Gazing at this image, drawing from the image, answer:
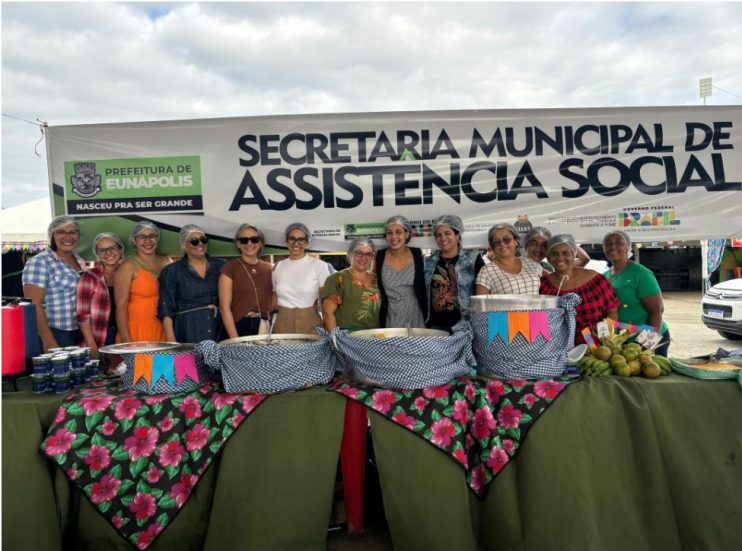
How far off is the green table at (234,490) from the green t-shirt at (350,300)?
2.72 feet

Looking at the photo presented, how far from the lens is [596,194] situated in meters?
3.28

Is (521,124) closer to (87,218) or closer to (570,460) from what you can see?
(570,460)

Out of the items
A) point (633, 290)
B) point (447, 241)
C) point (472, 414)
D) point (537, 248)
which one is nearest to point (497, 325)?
point (472, 414)

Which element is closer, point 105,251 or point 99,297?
point 99,297

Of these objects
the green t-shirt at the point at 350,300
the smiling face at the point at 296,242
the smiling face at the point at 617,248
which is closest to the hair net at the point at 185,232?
the smiling face at the point at 296,242

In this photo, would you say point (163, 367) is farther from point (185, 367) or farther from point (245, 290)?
point (245, 290)

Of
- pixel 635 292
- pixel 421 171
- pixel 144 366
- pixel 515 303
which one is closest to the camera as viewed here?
pixel 144 366

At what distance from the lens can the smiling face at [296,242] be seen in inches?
120

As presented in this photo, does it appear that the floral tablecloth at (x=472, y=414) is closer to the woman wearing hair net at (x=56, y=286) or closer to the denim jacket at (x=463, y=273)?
the denim jacket at (x=463, y=273)

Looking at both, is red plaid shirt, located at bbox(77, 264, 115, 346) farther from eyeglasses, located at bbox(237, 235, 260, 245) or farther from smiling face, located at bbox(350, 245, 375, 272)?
smiling face, located at bbox(350, 245, 375, 272)

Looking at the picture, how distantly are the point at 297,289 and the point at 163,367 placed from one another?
1087 millimetres

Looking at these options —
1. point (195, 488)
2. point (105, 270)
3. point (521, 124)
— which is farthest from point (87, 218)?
point (521, 124)

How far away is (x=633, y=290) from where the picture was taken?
3.15 meters

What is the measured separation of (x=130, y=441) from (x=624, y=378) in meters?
2.07
